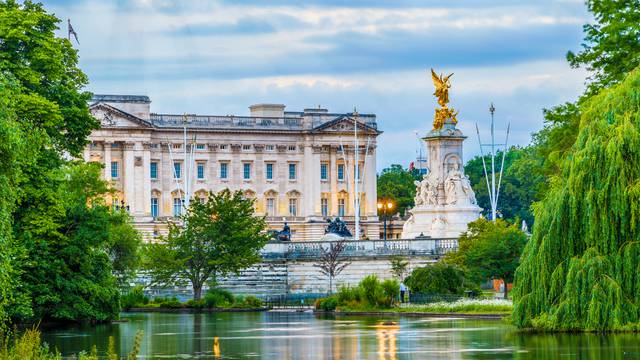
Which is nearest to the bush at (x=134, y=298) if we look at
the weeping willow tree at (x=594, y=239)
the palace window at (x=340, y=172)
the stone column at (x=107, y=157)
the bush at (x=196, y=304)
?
the bush at (x=196, y=304)

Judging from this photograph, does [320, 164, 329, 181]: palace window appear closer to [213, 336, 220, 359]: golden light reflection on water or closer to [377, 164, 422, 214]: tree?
[377, 164, 422, 214]: tree

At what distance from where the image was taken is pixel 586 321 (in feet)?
150

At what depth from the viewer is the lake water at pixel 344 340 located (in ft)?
139

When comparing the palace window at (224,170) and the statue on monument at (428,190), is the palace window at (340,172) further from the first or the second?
the statue on monument at (428,190)

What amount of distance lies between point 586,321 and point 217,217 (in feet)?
157

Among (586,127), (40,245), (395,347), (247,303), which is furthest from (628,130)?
(247,303)

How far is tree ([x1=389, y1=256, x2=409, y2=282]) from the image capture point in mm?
91938

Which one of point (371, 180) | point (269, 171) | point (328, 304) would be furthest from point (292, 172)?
point (328, 304)

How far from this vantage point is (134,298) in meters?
85.6

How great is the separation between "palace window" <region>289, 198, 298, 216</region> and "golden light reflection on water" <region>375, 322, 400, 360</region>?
101 m

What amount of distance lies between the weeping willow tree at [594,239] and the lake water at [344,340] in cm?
80

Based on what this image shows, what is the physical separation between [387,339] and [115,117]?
10633 centimetres


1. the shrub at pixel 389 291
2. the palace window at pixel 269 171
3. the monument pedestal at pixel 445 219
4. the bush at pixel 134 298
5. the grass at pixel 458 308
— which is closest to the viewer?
the grass at pixel 458 308

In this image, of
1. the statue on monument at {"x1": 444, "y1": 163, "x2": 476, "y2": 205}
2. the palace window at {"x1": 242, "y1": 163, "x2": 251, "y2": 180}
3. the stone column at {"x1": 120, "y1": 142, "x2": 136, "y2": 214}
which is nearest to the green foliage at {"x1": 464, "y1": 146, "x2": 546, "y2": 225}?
the palace window at {"x1": 242, "y1": 163, "x2": 251, "y2": 180}
